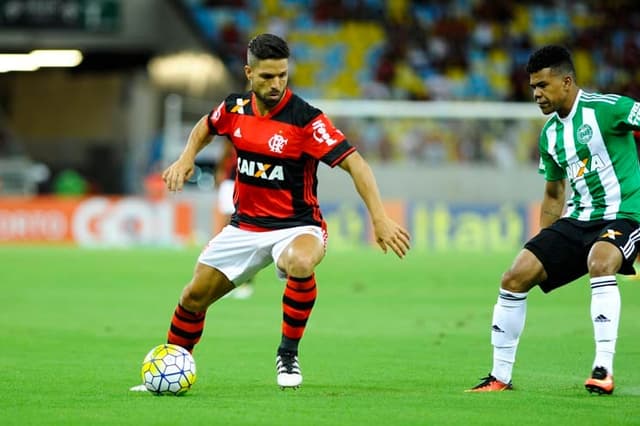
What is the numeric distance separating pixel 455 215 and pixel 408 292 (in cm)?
1073

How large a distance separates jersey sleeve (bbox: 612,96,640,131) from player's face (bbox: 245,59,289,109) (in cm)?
208

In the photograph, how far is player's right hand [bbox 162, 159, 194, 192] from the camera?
26.2 ft

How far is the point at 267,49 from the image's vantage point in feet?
25.7

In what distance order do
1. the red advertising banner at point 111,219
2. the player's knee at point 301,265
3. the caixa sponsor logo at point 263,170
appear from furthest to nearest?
the red advertising banner at point 111,219 → the caixa sponsor logo at point 263,170 → the player's knee at point 301,265

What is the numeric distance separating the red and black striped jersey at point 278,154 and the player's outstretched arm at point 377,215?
0.09m

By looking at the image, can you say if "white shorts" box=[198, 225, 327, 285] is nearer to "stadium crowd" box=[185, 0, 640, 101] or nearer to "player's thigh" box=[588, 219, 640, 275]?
"player's thigh" box=[588, 219, 640, 275]

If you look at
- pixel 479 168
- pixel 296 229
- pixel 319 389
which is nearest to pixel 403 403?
pixel 319 389

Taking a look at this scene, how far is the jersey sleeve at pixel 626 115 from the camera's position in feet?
26.5

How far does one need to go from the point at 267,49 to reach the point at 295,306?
1558 millimetres

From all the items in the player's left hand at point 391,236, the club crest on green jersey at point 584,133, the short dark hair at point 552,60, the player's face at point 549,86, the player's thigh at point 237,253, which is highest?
the short dark hair at point 552,60

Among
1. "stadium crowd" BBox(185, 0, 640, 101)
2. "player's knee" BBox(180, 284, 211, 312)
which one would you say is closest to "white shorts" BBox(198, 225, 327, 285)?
"player's knee" BBox(180, 284, 211, 312)

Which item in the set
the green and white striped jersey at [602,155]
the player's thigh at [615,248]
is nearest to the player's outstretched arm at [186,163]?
the green and white striped jersey at [602,155]

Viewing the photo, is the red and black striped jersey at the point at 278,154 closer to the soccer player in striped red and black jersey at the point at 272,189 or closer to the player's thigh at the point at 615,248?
the soccer player in striped red and black jersey at the point at 272,189

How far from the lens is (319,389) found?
807cm
